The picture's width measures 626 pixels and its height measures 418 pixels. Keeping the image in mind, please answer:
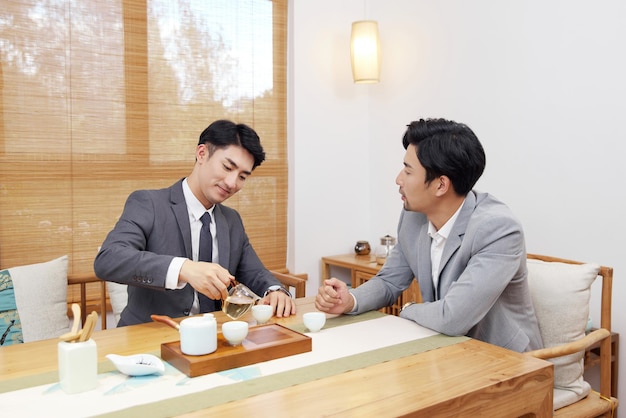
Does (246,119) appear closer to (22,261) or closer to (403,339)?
(22,261)

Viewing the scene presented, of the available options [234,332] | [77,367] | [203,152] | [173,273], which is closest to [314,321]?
[234,332]

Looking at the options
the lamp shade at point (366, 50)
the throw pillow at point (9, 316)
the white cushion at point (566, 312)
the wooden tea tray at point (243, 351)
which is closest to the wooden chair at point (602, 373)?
the white cushion at point (566, 312)

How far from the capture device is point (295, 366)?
143 cm

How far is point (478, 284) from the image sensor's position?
5.81ft

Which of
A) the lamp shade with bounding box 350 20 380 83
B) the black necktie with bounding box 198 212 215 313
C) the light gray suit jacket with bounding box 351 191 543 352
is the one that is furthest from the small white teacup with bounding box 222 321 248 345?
the lamp shade with bounding box 350 20 380 83

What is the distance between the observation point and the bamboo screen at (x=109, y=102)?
2932 millimetres

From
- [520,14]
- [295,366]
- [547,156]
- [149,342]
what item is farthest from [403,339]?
[520,14]

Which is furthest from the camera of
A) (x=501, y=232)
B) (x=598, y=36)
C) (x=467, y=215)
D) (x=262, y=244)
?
(x=262, y=244)

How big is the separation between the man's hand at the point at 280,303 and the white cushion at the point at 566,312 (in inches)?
32.8

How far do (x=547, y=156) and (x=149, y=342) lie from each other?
2.16 m

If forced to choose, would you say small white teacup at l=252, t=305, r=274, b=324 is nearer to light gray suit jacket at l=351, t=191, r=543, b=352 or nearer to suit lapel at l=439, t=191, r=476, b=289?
light gray suit jacket at l=351, t=191, r=543, b=352

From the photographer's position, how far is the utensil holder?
124cm

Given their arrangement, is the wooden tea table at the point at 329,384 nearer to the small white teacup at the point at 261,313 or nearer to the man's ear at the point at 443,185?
the small white teacup at the point at 261,313

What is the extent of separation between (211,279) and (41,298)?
3.81ft
